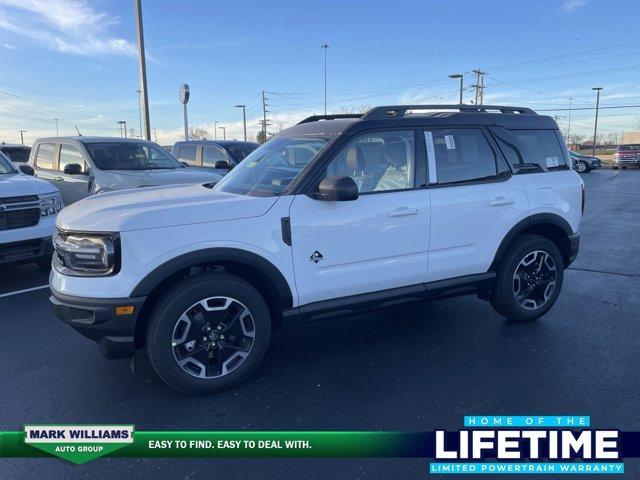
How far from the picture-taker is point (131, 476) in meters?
2.47

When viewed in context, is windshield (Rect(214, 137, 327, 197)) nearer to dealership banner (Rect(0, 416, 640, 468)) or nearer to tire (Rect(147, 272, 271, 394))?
tire (Rect(147, 272, 271, 394))

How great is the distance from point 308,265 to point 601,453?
2.08 metres

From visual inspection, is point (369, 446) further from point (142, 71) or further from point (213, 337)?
point (142, 71)

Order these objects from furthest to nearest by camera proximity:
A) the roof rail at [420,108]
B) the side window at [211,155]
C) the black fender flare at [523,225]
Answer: the side window at [211,155]
the black fender flare at [523,225]
the roof rail at [420,108]

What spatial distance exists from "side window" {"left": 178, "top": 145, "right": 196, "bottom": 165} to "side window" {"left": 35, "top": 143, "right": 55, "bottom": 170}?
370 centimetres

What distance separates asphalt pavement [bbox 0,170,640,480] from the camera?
102 inches

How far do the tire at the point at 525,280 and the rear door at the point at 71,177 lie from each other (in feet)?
22.5

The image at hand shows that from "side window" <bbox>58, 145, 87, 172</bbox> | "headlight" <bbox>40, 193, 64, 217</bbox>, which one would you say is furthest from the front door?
"side window" <bbox>58, 145, 87, 172</bbox>

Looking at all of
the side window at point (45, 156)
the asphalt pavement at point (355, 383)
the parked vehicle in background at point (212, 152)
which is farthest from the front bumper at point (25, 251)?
the parked vehicle in background at point (212, 152)

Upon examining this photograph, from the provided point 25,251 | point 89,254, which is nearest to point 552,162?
point 89,254

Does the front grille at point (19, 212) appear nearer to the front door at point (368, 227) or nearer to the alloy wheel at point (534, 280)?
the front door at point (368, 227)

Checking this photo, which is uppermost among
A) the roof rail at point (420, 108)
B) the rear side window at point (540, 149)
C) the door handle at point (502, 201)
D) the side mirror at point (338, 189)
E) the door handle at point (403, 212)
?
the roof rail at point (420, 108)

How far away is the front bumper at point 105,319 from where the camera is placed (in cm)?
295

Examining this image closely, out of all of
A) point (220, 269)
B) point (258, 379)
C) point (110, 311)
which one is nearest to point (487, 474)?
point (258, 379)
